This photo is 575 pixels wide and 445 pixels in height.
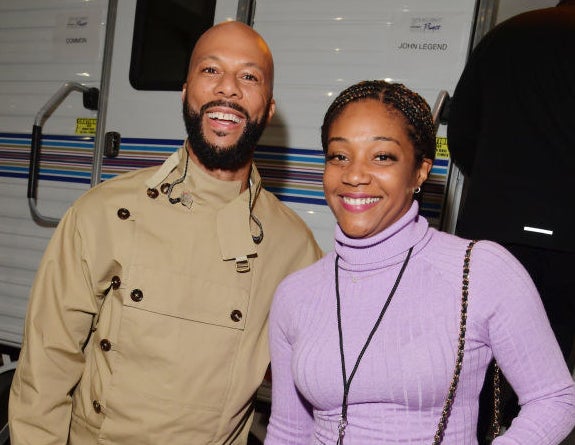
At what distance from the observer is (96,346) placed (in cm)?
193

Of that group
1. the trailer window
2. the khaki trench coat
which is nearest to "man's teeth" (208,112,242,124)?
the khaki trench coat

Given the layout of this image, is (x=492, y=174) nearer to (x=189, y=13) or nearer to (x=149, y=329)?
(x=149, y=329)

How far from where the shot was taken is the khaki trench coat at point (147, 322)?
1825mm

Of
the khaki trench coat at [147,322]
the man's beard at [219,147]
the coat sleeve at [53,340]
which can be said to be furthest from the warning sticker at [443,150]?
the coat sleeve at [53,340]

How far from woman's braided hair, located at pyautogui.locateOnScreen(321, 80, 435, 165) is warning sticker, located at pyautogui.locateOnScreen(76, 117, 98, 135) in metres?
2.20

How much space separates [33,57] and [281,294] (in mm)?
2712

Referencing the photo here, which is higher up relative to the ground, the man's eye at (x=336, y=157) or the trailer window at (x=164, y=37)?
the trailer window at (x=164, y=37)

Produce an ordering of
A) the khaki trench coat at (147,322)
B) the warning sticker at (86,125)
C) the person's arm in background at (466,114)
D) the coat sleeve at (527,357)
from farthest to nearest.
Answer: the warning sticker at (86,125) → the person's arm in background at (466,114) → the khaki trench coat at (147,322) → the coat sleeve at (527,357)

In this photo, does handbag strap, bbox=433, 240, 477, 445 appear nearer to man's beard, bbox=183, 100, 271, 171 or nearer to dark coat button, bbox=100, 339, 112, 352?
man's beard, bbox=183, 100, 271, 171

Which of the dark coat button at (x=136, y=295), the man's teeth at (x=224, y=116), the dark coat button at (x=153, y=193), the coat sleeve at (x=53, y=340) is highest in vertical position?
the man's teeth at (x=224, y=116)

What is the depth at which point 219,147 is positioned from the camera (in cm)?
198

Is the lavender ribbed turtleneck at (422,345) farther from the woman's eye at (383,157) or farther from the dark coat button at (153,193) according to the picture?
the dark coat button at (153,193)

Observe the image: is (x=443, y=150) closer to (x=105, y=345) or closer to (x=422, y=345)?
(x=422, y=345)

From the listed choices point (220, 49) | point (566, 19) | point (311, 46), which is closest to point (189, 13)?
point (311, 46)
